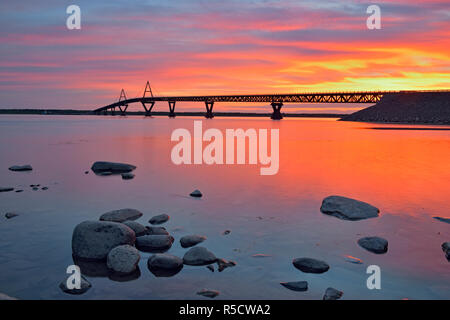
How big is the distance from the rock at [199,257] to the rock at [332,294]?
2875 mm

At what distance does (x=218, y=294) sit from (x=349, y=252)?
424cm

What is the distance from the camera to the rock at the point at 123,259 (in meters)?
8.41

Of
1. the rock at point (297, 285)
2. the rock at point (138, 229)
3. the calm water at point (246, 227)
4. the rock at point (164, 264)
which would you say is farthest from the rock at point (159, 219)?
the rock at point (297, 285)

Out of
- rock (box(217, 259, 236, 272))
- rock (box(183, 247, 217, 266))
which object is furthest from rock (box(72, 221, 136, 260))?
rock (box(217, 259, 236, 272))

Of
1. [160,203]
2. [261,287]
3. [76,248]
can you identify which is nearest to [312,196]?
[160,203]

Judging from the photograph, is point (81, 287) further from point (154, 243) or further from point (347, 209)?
point (347, 209)

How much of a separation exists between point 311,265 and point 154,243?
4.24 m

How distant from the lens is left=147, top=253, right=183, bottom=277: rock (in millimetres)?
8398

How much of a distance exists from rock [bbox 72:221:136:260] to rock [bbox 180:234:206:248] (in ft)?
4.53

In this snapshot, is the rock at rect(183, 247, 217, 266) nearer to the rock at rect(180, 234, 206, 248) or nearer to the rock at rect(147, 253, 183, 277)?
the rock at rect(147, 253, 183, 277)
